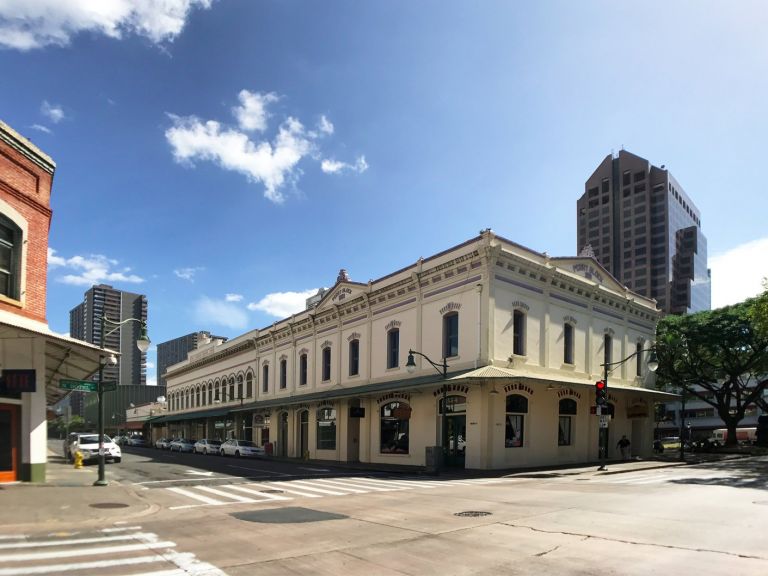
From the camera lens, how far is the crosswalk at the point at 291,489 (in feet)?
52.4

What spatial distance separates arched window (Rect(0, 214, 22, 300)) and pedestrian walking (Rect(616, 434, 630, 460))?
104 ft

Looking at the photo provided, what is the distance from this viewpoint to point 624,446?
3497 cm

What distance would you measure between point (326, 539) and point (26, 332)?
9.61 metres

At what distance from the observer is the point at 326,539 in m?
9.88

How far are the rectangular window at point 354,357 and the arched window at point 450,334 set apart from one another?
Result: 8.74 meters

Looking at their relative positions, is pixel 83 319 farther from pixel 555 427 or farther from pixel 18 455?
pixel 555 427

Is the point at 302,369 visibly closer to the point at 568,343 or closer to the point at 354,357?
the point at 354,357

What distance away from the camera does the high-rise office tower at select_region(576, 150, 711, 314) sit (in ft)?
481

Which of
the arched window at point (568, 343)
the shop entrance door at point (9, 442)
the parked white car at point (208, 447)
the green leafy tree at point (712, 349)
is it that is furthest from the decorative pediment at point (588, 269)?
the parked white car at point (208, 447)

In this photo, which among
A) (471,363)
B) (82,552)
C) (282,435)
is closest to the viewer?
(82,552)

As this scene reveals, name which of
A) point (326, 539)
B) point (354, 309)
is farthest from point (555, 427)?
point (326, 539)

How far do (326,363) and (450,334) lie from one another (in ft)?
43.4

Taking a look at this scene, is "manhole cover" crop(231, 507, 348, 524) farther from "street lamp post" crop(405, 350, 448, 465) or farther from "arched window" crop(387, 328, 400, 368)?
"arched window" crop(387, 328, 400, 368)

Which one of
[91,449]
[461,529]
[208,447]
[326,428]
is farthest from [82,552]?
[208,447]
